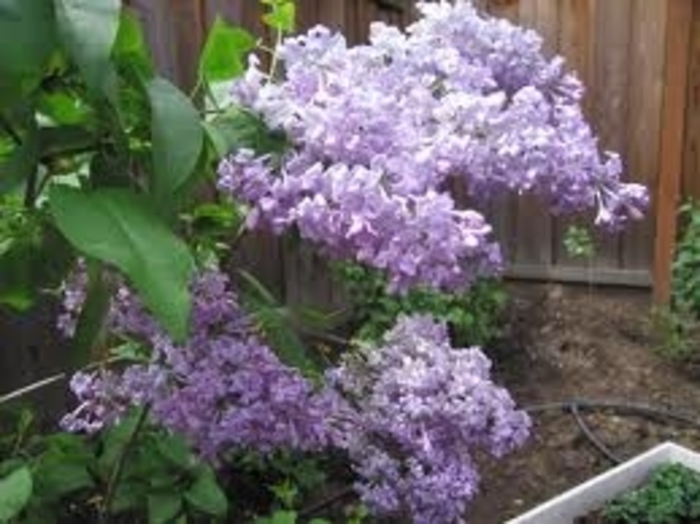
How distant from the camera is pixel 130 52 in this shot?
0.99 meters

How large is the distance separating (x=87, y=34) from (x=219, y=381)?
48 centimetres

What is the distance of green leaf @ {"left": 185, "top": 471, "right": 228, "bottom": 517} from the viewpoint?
5.65 ft

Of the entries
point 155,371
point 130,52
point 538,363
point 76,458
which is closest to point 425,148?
point 130,52

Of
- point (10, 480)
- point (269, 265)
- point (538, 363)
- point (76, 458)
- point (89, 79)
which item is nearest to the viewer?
point (89, 79)

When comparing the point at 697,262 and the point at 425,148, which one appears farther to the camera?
the point at 697,262

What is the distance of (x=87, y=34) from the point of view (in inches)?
32.8

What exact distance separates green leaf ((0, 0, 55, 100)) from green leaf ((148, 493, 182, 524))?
0.95 meters

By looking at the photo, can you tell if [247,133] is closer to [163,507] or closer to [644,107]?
[163,507]

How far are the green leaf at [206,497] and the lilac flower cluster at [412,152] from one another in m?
0.75

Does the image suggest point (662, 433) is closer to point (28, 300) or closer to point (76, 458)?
point (76, 458)

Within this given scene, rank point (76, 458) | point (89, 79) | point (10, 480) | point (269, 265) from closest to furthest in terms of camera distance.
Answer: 1. point (89, 79)
2. point (10, 480)
3. point (76, 458)
4. point (269, 265)

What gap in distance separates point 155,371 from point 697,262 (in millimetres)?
3217

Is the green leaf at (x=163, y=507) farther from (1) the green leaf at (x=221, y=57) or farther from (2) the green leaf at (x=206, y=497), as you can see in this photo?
(1) the green leaf at (x=221, y=57)

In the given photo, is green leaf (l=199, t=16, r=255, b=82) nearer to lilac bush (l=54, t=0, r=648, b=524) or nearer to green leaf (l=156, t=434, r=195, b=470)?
lilac bush (l=54, t=0, r=648, b=524)
